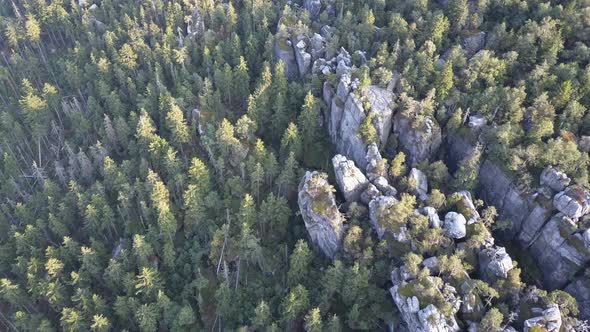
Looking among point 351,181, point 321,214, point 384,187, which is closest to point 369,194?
point 384,187

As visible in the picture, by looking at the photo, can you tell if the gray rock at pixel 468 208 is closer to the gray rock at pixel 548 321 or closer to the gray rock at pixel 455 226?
the gray rock at pixel 455 226

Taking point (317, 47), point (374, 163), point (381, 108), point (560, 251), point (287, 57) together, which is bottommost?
point (560, 251)

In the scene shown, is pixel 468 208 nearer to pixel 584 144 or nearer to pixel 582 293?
pixel 582 293

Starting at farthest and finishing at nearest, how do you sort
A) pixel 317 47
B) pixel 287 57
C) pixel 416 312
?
pixel 287 57 < pixel 317 47 < pixel 416 312

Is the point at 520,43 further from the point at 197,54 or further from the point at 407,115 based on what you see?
the point at 197,54

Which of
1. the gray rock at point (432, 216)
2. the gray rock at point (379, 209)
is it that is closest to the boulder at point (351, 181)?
the gray rock at point (379, 209)

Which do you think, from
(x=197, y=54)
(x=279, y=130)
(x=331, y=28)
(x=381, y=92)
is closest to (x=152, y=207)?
(x=279, y=130)
